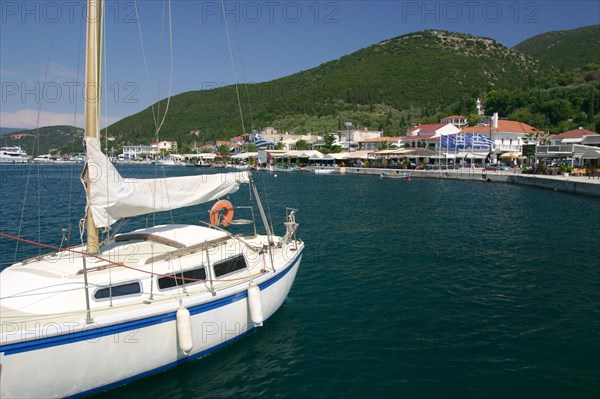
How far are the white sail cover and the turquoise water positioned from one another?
12.8ft

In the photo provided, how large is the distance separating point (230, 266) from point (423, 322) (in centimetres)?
620

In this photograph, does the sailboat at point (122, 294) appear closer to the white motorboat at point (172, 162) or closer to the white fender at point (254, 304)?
the white fender at point (254, 304)

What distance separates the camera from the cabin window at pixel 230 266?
1070 cm

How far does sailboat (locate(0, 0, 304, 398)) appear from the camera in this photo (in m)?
7.59

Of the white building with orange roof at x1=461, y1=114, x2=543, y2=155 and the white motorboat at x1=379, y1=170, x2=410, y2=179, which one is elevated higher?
the white building with orange roof at x1=461, y1=114, x2=543, y2=155

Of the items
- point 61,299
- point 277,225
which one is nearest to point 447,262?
point 277,225

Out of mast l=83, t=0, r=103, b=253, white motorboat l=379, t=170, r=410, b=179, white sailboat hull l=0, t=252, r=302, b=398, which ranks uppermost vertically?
mast l=83, t=0, r=103, b=253

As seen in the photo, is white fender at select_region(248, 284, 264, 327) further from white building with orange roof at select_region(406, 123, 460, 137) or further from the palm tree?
the palm tree

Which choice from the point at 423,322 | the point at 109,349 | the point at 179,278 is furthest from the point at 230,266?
the point at 423,322

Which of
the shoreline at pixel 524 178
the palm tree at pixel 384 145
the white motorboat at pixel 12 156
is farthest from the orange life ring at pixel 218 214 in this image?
the white motorboat at pixel 12 156

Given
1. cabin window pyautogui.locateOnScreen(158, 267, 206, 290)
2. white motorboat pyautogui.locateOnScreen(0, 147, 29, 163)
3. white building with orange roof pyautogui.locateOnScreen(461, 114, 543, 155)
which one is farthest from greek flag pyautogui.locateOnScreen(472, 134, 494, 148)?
white motorboat pyautogui.locateOnScreen(0, 147, 29, 163)

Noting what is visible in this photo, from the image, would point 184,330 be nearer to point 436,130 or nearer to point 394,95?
point 436,130

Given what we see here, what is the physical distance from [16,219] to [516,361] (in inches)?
1273

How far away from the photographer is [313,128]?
151m
